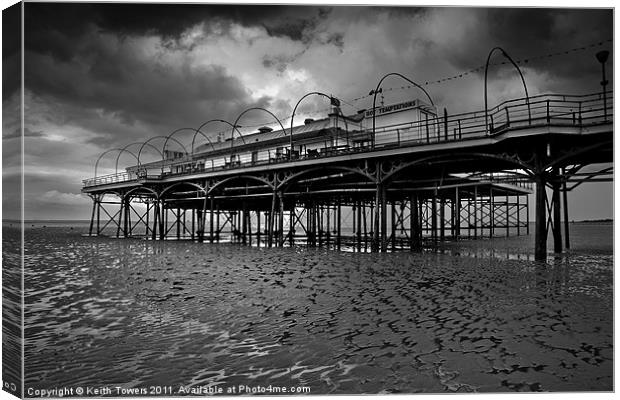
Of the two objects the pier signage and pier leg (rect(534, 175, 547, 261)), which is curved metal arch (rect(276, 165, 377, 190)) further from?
the pier signage

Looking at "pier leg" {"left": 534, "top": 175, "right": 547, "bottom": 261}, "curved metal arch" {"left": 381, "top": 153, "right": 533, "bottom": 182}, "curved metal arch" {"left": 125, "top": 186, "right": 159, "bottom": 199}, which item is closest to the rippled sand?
"pier leg" {"left": 534, "top": 175, "right": 547, "bottom": 261}

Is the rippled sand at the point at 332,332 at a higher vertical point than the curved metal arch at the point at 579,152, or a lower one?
lower

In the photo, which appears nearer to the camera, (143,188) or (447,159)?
(447,159)

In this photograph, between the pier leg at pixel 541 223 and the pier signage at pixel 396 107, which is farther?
the pier signage at pixel 396 107

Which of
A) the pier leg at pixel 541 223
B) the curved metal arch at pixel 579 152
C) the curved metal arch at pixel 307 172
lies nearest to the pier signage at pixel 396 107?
the curved metal arch at pixel 307 172

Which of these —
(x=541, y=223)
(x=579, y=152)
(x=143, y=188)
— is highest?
(x=143, y=188)

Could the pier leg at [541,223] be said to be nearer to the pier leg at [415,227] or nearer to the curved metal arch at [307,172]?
the curved metal arch at [307,172]

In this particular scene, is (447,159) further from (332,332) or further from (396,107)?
(332,332)

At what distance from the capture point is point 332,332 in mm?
6613

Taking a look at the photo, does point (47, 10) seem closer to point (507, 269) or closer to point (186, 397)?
point (186, 397)

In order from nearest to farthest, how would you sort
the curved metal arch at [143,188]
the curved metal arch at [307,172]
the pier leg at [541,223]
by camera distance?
the pier leg at [541,223]
the curved metal arch at [307,172]
the curved metal arch at [143,188]

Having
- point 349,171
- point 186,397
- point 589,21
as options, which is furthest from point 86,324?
point 349,171

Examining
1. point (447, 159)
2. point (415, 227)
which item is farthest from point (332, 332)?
point (415, 227)

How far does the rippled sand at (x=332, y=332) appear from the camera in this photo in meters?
4.91
